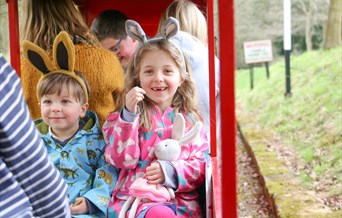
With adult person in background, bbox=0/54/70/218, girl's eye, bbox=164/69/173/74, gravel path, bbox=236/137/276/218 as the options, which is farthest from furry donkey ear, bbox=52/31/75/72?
gravel path, bbox=236/137/276/218

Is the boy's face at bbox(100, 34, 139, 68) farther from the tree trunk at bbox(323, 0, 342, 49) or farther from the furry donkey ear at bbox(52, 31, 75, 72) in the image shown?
the tree trunk at bbox(323, 0, 342, 49)

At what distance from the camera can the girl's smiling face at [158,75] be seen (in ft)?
7.31

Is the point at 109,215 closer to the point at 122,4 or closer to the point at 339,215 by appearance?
the point at 122,4

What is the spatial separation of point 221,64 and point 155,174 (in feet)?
2.21

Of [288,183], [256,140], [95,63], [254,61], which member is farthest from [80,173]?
[254,61]

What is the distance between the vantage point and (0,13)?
3.53 meters

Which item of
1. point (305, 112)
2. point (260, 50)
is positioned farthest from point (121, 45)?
point (260, 50)

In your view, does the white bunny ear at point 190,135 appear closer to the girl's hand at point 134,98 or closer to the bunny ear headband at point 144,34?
the girl's hand at point 134,98

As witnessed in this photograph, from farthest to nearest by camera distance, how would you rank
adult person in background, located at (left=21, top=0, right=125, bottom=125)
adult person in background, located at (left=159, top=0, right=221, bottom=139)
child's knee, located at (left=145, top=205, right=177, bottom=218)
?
1. adult person in background, located at (left=159, top=0, right=221, bottom=139)
2. adult person in background, located at (left=21, top=0, right=125, bottom=125)
3. child's knee, located at (left=145, top=205, right=177, bottom=218)

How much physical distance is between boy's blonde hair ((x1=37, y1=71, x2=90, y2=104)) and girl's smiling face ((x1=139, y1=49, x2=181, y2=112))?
239 millimetres

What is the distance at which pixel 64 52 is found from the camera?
221 centimetres

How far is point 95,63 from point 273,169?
4217 mm

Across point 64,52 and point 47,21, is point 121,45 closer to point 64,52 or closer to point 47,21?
point 47,21

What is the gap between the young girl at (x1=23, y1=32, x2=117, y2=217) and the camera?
217 cm
